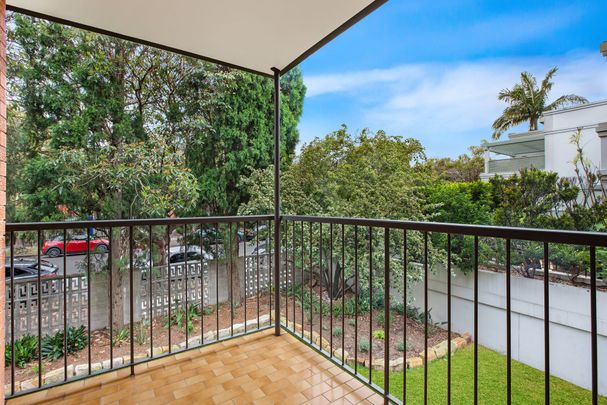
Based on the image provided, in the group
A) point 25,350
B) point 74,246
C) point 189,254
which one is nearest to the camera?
point 25,350

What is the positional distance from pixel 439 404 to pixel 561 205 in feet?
14.9

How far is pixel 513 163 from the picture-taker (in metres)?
7.01

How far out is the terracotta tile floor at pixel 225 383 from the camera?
1521mm

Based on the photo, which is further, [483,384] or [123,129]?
[123,129]

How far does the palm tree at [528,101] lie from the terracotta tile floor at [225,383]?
9.12 meters

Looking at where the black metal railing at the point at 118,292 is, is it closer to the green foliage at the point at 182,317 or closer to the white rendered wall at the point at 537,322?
the green foliage at the point at 182,317

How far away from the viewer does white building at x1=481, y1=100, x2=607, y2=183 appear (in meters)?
5.61

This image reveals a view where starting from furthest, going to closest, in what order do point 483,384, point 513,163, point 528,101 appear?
point 528,101, point 513,163, point 483,384

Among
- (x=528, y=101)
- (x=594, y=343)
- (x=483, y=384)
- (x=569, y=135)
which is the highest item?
(x=528, y=101)

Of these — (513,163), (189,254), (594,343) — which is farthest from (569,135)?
(189,254)

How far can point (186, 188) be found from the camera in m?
4.55

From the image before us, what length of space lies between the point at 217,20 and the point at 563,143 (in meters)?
7.60

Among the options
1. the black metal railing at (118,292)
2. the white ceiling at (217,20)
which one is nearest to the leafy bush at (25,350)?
the black metal railing at (118,292)

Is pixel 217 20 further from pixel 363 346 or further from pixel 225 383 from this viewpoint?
pixel 363 346
